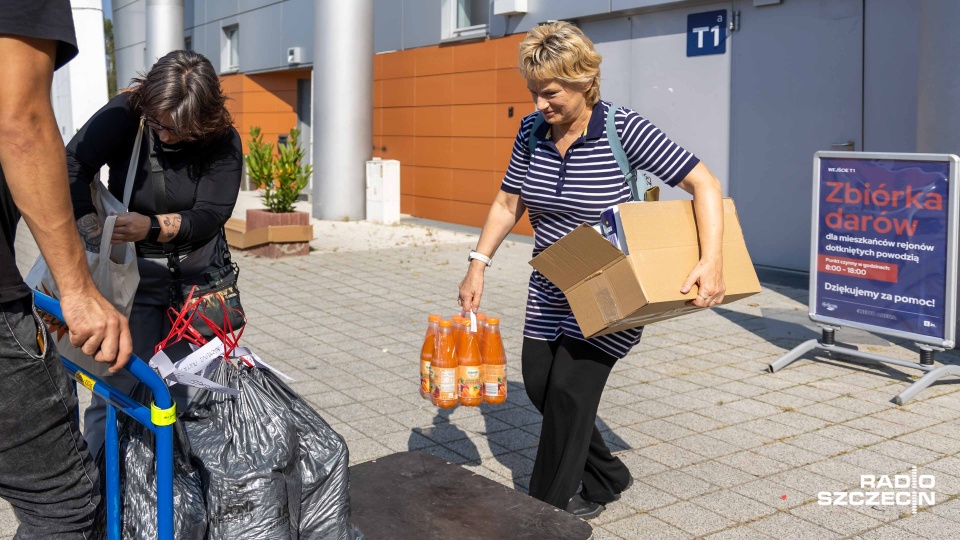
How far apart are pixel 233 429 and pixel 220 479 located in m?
0.14

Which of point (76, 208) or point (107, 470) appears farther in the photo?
→ point (76, 208)

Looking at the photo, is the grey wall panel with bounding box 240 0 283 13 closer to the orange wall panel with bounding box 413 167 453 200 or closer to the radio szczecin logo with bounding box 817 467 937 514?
the orange wall panel with bounding box 413 167 453 200

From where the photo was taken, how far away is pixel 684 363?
6.66 m

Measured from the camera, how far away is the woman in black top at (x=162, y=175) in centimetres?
317

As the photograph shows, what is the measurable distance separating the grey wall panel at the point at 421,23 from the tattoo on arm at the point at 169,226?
12.6m

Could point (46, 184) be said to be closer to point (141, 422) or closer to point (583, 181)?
point (141, 422)

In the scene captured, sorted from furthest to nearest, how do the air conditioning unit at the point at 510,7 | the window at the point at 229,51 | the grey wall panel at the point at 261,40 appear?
1. the window at the point at 229,51
2. the grey wall panel at the point at 261,40
3. the air conditioning unit at the point at 510,7

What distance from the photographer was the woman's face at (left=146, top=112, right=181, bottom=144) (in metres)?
3.18

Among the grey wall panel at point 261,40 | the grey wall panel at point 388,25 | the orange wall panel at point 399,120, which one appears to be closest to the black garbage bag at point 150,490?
the orange wall panel at point 399,120

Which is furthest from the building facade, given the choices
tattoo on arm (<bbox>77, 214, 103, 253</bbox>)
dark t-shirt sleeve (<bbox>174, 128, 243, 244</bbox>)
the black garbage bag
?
the black garbage bag

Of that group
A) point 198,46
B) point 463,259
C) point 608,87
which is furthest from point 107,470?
point 198,46

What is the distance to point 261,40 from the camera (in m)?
21.9

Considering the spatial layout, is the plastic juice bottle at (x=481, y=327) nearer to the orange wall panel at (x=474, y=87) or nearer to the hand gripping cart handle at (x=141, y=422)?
the hand gripping cart handle at (x=141, y=422)

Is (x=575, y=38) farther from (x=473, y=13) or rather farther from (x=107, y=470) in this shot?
(x=473, y=13)
